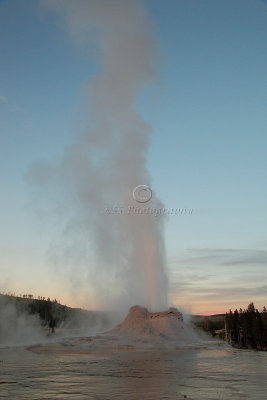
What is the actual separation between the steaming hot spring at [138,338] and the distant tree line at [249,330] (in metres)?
25.7

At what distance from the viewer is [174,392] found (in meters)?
13.0

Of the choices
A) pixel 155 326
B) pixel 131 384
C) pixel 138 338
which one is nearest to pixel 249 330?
pixel 155 326

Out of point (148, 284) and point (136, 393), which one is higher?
point (148, 284)

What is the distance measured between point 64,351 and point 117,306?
2564cm

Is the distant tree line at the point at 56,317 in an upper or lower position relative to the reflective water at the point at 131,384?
upper

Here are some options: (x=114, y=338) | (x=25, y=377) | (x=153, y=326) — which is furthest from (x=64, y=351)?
(x=25, y=377)

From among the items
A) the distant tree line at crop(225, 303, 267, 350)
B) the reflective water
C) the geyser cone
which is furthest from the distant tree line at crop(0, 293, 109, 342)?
the reflective water

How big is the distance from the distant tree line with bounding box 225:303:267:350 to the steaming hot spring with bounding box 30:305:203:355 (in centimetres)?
2571

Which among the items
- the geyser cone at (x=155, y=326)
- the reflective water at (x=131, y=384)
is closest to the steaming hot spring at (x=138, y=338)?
the geyser cone at (x=155, y=326)

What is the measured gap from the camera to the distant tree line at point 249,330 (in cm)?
6762

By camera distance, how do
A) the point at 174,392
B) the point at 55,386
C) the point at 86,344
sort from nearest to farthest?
the point at 174,392 → the point at 55,386 → the point at 86,344

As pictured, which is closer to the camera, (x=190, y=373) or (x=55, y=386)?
(x=55, y=386)

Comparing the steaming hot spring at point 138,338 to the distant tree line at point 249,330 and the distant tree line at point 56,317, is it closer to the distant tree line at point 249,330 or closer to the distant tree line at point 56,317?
the distant tree line at point 56,317

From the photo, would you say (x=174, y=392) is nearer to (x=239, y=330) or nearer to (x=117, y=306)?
(x=117, y=306)
